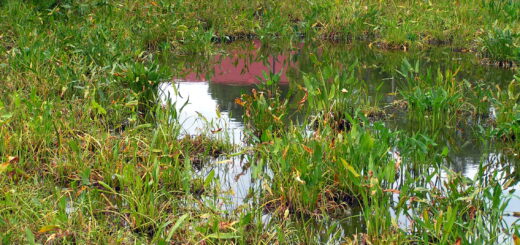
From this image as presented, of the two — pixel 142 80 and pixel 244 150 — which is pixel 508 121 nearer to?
pixel 244 150

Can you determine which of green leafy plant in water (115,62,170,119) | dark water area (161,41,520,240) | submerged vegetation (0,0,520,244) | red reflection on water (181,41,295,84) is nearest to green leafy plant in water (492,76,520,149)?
submerged vegetation (0,0,520,244)

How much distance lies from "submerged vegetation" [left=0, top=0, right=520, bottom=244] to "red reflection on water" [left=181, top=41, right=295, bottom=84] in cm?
14

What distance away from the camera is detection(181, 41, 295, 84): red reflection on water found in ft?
27.1

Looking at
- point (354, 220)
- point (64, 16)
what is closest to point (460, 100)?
point (354, 220)

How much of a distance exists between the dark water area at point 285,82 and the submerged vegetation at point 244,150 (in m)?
0.04

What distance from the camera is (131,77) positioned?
590 cm

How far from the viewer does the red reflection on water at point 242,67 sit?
8250 mm

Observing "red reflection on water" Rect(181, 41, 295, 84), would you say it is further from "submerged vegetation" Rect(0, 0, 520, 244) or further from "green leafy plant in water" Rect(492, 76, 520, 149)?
"green leafy plant in water" Rect(492, 76, 520, 149)

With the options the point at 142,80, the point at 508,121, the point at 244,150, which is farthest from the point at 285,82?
the point at 244,150

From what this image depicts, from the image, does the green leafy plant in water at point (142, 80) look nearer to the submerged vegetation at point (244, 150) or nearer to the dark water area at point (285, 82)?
the submerged vegetation at point (244, 150)

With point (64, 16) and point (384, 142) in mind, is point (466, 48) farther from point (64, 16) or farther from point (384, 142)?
point (384, 142)

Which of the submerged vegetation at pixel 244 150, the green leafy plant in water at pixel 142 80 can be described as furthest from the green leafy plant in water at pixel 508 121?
the green leafy plant in water at pixel 142 80

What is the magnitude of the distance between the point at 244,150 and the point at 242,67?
15.2ft

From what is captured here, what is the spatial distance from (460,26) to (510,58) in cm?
232
